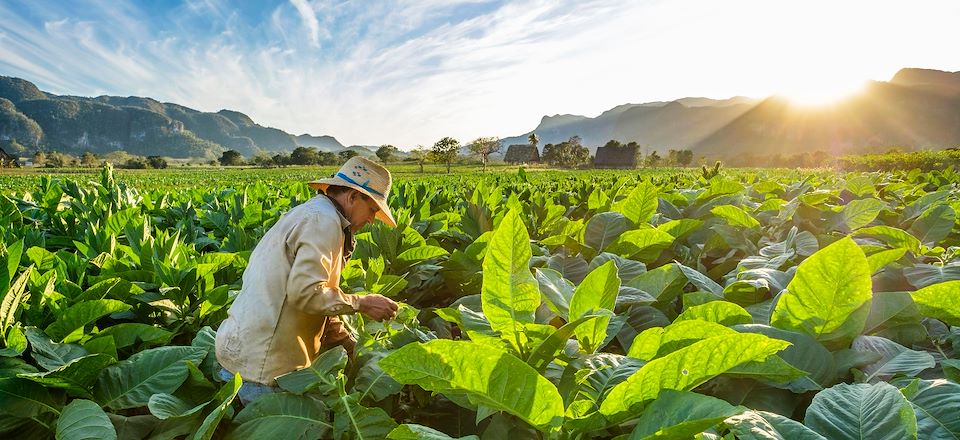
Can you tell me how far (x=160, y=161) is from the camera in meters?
107

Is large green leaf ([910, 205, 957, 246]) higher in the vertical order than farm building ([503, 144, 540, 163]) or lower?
lower

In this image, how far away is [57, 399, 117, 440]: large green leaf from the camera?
117 cm

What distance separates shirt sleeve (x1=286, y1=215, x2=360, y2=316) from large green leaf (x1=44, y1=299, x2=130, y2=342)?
67 centimetres

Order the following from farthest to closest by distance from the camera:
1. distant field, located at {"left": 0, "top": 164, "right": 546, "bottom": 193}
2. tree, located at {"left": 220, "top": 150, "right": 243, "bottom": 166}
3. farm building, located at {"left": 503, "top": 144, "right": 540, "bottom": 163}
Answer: tree, located at {"left": 220, "top": 150, "right": 243, "bottom": 166}, farm building, located at {"left": 503, "top": 144, "right": 540, "bottom": 163}, distant field, located at {"left": 0, "top": 164, "right": 546, "bottom": 193}

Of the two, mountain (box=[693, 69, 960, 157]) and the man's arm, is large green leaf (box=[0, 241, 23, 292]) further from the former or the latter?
mountain (box=[693, 69, 960, 157])

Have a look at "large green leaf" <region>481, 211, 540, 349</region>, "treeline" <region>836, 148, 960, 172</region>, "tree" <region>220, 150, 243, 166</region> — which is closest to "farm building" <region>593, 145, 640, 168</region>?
"treeline" <region>836, 148, 960, 172</region>

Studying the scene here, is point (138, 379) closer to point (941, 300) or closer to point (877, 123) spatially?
point (941, 300)

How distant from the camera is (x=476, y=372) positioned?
84 centimetres

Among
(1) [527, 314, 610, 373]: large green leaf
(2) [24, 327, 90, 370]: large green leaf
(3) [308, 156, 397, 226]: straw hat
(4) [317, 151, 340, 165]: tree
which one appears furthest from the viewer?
(4) [317, 151, 340, 165]: tree

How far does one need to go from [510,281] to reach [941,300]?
1108 mm

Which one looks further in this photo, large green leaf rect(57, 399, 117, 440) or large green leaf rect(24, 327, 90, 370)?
large green leaf rect(24, 327, 90, 370)

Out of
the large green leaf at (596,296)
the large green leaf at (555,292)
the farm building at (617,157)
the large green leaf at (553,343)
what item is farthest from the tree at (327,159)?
the large green leaf at (553,343)

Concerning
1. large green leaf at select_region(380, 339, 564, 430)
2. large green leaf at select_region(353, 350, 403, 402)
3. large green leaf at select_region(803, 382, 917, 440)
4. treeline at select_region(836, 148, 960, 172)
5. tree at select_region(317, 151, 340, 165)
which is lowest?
treeline at select_region(836, 148, 960, 172)

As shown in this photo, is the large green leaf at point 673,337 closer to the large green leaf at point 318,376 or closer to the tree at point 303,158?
the large green leaf at point 318,376
